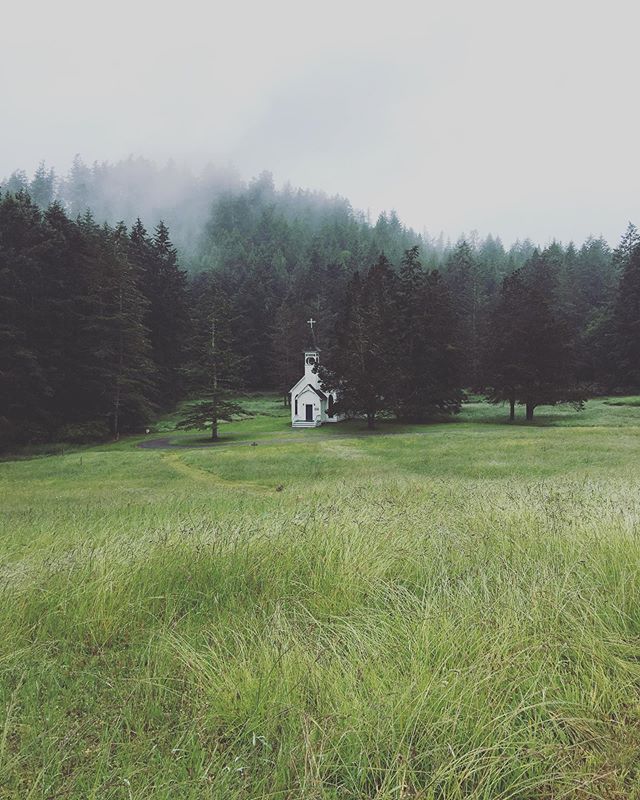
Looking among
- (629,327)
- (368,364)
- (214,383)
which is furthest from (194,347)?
(629,327)

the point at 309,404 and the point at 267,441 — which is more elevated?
the point at 309,404

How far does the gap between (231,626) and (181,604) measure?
2.50 feet

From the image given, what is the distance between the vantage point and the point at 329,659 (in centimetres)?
282

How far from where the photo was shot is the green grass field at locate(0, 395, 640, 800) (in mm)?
2031

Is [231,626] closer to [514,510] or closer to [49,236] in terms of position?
[514,510]

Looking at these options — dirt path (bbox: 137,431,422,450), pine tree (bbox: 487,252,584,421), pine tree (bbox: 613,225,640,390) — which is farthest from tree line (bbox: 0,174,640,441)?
pine tree (bbox: 613,225,640,390)

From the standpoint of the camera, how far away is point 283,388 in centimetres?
7319

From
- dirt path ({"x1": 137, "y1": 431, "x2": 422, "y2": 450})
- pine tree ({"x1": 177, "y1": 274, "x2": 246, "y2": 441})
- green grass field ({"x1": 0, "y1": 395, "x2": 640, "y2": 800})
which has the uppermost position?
pine tree ({"x1": 177, "y1": 274, "x2": 246, "y2": 441})

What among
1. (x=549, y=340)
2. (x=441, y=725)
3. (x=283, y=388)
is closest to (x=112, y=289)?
(x=283, y=388)

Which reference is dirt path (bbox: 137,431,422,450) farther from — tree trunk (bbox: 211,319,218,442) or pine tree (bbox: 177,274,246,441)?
pine tree (bbox: 177,274,246,441)

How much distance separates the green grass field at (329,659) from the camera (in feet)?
6.66

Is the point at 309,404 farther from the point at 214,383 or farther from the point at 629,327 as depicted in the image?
the point at 629,327

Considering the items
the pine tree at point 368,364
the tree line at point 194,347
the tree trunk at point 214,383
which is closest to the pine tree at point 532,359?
the tree line at point 194,347

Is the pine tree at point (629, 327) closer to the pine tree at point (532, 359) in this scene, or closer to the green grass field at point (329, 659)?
the pine tree at point (532, 359)
